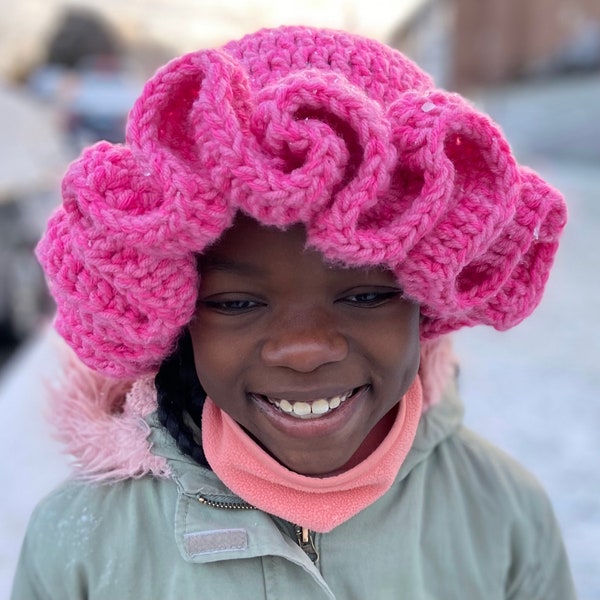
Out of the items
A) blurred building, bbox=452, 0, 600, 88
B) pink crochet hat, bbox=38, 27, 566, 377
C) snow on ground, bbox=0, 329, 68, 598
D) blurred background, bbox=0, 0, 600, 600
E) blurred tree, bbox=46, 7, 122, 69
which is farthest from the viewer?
blurred building, bbox=452, 0, 600, 88

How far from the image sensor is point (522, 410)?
2535mm

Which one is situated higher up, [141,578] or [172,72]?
[172,72]

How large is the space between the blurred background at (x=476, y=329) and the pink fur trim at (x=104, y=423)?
0.10 meters

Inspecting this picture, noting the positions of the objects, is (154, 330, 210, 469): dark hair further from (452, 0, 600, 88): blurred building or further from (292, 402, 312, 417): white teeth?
(452, 0, 600, 88): blurred building

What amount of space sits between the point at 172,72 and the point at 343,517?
607 millimetres

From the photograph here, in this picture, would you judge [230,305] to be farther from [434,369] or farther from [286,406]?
[434,369]

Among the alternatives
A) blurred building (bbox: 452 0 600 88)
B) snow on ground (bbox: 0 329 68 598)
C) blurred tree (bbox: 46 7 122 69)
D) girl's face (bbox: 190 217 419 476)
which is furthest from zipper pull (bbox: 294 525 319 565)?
blurred building (bbox: 452 0 600 88)

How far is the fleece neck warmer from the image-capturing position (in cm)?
91

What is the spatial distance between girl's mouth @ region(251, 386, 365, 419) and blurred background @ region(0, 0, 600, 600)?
0.48m

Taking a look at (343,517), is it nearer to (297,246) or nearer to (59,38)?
(297,246)

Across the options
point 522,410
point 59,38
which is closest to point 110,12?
point 59,38

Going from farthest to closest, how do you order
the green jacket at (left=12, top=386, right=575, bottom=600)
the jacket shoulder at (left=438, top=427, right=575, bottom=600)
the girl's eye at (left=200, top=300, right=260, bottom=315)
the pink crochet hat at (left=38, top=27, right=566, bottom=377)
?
the jacket shoulder at (left=438, top=427, right=575, bottom=600) → the green jacket at (left=12, top=386, right=575, bottom=600) → the girl's eye at (left=200, top=300, right=260, bottom=315) → the pink crochet hat at (left=38, top=27, right=566, bottom=377)

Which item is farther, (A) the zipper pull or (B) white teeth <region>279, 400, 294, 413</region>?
(A) the zipper pull

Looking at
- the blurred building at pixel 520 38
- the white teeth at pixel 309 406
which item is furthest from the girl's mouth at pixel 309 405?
the blurred building at pixel 520 38
